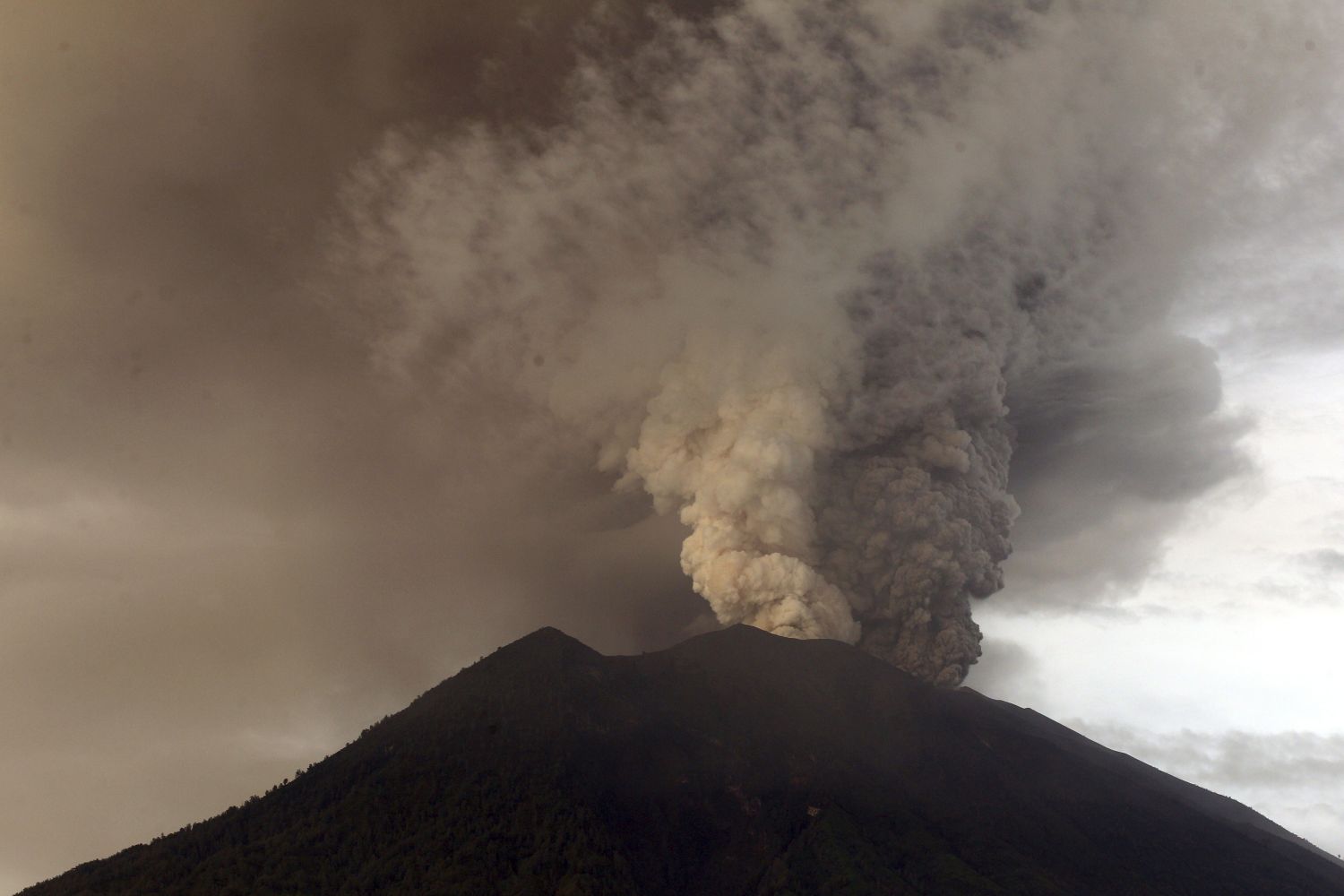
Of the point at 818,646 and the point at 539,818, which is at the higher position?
the point at 818,646

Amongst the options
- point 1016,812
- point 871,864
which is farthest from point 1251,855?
point 871,864

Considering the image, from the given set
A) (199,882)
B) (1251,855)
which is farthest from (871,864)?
(199,882)

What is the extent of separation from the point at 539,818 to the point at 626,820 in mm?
5338

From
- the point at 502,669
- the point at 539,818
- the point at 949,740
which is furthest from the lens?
the point at 502,669

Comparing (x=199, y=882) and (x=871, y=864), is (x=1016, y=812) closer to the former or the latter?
(x=871, y=864)

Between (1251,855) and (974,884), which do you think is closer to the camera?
(974,884)

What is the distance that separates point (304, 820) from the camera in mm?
64750

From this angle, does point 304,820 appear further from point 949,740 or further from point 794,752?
point 949,740

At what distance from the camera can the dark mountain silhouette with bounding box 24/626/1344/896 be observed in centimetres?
5975

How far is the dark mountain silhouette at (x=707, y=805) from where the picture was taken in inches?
2352

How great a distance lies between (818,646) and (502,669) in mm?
24278

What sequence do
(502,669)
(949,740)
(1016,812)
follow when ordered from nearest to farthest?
(1016,812) < (949,740) < (502,669)

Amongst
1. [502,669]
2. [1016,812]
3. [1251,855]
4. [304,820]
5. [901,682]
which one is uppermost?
[502,669]

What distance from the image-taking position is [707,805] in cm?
6669
